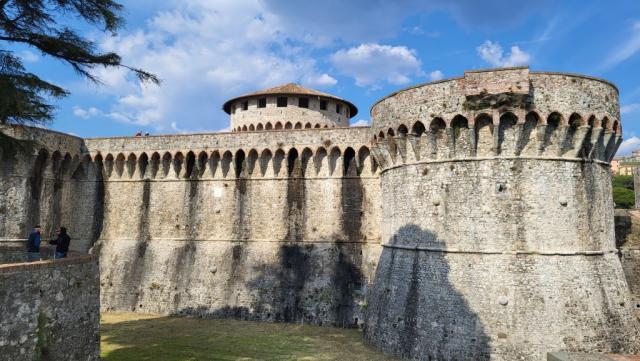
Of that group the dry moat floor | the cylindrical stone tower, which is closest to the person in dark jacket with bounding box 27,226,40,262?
the dry moat floor

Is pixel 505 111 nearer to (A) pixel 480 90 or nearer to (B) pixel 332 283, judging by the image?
(A) pixel 480 90

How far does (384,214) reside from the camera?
67.4 feet

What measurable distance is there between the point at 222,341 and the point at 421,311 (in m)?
9.28

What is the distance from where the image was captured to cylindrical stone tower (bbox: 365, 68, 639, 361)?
14977mm

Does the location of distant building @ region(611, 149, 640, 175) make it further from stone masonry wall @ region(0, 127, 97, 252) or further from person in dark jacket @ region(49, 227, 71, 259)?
person in dark jacket @ region(49, 227, 71, 259)

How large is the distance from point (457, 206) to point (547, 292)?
4.39 m

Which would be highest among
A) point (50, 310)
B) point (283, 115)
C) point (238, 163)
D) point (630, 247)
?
point (283, 115)

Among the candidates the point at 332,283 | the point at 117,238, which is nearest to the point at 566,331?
the point at 332,283

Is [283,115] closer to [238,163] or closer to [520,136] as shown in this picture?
[238,163]

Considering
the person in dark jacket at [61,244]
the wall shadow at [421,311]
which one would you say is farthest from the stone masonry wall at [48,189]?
the wall shadow at [421,311]

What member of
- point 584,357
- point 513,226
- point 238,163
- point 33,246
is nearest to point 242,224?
point 238,163

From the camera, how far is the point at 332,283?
23.3 metres

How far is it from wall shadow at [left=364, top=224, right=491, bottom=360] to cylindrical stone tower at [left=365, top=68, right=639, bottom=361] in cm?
5

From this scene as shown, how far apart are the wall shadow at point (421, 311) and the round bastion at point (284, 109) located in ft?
47.4
